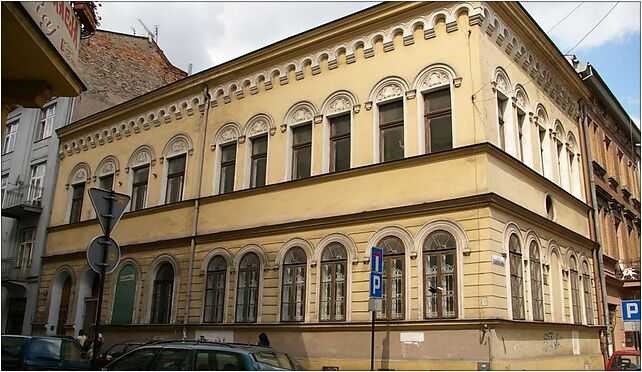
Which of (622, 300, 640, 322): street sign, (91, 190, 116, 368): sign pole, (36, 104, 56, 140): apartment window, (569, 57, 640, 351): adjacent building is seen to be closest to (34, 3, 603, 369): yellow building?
(569, 57, 640, 351): adjacent building

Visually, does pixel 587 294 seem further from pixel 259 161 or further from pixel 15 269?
pixel 15 269

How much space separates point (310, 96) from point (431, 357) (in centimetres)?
854

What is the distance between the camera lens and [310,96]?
1827 cm

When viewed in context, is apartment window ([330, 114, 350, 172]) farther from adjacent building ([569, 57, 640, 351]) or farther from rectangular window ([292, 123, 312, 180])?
adjacent building ([569, 57, 640, 351])

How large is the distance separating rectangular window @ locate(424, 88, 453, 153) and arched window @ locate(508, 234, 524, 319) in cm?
288

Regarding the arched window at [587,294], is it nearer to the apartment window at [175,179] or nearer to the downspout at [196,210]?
the downspout at [196,210]

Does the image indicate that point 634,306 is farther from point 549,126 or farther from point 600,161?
point 600,161

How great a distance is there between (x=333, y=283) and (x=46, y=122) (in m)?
18.9

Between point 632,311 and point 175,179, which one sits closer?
point 632,311

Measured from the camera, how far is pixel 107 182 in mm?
24297

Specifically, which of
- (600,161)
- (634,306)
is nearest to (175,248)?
(634,306)

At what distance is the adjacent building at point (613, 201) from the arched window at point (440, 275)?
845 centimetres

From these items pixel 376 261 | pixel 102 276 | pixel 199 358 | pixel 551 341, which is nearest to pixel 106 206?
pixel 102 276

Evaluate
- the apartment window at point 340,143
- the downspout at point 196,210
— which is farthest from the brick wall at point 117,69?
the apartment window at point 340,143
